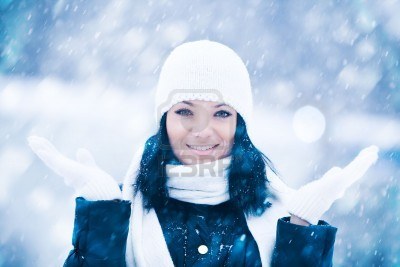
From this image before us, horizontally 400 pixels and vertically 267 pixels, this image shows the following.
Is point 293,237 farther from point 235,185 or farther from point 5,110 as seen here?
point 5,110

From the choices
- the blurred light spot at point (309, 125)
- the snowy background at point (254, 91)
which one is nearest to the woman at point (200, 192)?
the snowy background at point (254, 91)

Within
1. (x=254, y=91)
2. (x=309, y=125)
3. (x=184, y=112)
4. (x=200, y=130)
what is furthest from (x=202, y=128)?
(x=254, y=91)

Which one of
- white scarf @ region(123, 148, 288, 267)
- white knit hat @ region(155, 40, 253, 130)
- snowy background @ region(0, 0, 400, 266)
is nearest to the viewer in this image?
white scarf @ region(123, 148, 288, 267)

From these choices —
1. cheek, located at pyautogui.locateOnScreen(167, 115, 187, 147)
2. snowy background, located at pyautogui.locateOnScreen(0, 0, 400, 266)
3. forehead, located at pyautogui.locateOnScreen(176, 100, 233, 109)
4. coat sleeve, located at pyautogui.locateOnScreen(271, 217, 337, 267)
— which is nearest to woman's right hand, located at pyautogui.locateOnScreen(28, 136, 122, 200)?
cheek, located at pyautogui.locateOnScreen(167, 115, 187, 147)

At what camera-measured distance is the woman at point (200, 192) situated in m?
1.43

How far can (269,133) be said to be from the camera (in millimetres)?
4883

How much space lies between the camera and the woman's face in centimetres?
160

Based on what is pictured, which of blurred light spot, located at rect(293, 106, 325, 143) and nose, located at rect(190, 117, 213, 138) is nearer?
nose, located at rect(190, 117, 213, 138)

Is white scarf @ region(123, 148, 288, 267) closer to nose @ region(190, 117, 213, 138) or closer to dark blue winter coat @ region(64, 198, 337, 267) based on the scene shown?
dark blue winter coat @ region(64, 198, 337, 267)

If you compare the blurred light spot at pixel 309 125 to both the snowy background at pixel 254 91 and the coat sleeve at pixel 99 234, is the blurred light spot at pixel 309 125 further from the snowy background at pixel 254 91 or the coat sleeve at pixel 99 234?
the coat sleeve at pixel 99 234

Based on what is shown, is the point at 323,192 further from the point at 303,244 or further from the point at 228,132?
the point at 228,132

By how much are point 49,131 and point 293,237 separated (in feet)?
12.8

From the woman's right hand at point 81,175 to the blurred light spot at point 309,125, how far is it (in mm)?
4009

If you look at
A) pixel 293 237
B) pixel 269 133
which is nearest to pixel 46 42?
pixel 269 133
